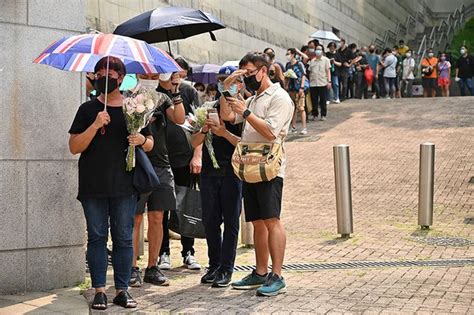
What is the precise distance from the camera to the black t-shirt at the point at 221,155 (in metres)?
8.32

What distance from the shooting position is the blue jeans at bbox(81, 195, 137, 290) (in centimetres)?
736

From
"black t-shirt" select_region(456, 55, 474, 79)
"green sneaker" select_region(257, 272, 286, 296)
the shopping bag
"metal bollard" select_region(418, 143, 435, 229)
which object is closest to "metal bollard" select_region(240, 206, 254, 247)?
the shopping bag

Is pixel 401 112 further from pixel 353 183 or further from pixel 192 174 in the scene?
pixel 192 174

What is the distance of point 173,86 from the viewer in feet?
28.0

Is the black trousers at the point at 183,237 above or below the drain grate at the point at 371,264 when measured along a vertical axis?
above

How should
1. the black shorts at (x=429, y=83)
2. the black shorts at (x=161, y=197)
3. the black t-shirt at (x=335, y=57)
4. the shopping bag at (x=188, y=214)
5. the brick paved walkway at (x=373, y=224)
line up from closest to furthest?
1. the brick paved walkway at (x=373, y=224)
2. the black shorts at (x=161, y=197)
3. the shopping bag at (x=188, y=214)
4. the black t-shirt at (x=335, y=57)
5. the black shorts at (x=429, y=83)

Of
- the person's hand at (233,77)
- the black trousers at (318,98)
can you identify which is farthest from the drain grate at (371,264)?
the black trousers at (318,98)

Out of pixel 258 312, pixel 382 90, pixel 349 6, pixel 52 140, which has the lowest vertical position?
pixel 258 312

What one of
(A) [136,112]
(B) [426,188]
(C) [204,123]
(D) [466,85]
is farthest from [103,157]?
(D) [466,85]

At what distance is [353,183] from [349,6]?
81.5 feet

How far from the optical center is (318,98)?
2375 centimetres

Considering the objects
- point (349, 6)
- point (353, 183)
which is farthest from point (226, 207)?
point (349, 6)

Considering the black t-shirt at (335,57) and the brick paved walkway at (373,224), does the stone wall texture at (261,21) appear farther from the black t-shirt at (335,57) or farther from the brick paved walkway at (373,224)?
the brick paved walkway at (373,224)

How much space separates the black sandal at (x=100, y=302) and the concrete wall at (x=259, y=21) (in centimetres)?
927
